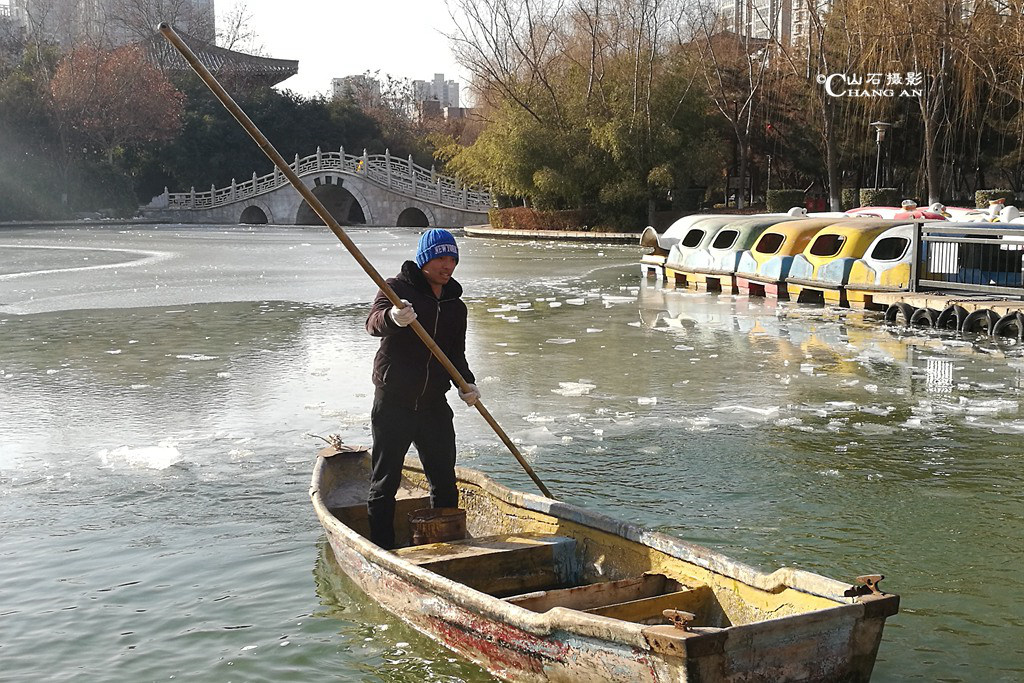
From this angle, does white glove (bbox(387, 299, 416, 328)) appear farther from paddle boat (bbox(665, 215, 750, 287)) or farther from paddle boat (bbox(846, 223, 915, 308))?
paddle boat (bbox(665, 215, 750, 287))

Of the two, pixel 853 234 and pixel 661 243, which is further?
pixel 661 243

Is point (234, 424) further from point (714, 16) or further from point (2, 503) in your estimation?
point (714, 16)

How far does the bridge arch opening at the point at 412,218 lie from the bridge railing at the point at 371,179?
8.30 ft

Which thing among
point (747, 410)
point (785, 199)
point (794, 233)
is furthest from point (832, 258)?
point (785, 199)

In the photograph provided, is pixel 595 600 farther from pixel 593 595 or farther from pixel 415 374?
pixel 415 374

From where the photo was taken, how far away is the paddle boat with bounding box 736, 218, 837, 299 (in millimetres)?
18891

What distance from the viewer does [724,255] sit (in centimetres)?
2084

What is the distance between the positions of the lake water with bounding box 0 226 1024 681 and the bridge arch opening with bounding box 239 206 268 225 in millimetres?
49033

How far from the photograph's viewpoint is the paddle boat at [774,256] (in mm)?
18891

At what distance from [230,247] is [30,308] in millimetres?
19903

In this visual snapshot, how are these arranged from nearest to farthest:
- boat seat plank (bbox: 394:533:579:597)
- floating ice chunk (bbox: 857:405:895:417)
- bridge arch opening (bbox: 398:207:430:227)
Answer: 1. boat seat plank (bbox: 394:533:579:597)
2. floating ice chunk (bbox: 857:405:895:417)
3. bridge arch opening (bbox: 398:207:430:227)

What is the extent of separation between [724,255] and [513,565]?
53.7ft

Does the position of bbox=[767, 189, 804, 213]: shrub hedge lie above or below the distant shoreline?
above

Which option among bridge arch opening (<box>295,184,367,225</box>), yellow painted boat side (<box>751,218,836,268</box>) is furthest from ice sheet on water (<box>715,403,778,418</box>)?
bridge arch opening (<box>295,184,367,225</box>)
